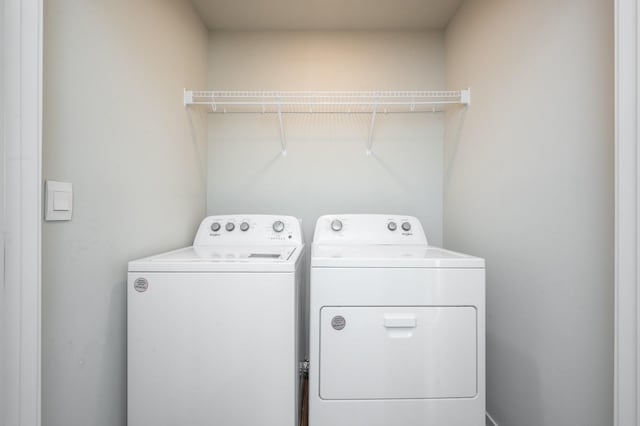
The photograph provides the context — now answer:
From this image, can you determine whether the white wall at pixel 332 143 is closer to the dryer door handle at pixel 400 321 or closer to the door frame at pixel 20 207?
the dryer door handle at pixel 400 321

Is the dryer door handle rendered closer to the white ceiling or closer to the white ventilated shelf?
the white ventilated shelf

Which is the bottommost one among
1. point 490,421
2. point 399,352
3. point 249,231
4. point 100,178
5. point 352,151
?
point 490,421

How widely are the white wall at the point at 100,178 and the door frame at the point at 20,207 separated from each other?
91mm

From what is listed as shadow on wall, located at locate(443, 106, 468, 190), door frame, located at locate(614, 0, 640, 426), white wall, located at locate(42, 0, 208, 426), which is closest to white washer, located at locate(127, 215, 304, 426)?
white wall, located at locate(42, 0, 208, 426)

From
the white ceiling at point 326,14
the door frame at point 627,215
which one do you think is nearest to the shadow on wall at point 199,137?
the white ceiling at point 326,14

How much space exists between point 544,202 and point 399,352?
827 mm

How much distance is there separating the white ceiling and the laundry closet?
0.04ft

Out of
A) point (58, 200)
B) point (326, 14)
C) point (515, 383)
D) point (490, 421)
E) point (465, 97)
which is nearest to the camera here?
point (58, 200)

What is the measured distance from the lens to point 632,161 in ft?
2.50

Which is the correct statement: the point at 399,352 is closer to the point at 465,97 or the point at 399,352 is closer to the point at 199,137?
the point at 465,97

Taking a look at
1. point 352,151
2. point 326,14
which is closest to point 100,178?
point 352,151

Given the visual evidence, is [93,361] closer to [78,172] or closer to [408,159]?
[78,172]

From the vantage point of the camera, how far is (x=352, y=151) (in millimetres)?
2043

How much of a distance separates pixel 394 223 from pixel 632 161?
109cm
